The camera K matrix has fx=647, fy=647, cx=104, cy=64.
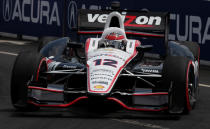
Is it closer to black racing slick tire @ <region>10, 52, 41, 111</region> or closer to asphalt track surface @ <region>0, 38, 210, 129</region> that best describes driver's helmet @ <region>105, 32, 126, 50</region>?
asphalt track surface @ <region>0, 38, 210, 129</region>

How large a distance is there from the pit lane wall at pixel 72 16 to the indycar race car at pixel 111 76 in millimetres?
3756

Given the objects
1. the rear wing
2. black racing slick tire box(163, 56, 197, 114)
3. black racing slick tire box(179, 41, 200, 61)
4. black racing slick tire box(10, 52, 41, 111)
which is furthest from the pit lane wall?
black racing slick tire box(163, 56, 197, 114)

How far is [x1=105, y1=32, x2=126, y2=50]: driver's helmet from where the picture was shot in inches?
442

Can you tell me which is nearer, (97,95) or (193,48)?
(97,95)

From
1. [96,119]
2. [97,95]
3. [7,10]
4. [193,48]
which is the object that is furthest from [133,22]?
[7,10]

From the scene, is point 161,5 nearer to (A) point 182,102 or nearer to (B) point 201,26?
(B) point 201,26

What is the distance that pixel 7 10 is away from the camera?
70.9 feet

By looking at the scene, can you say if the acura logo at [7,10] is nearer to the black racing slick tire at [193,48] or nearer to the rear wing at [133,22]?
the rear wing at [133,22]

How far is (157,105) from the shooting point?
9.58 meters

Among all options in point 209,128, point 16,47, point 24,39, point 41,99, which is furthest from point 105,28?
point 24,39

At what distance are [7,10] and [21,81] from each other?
12248 mm

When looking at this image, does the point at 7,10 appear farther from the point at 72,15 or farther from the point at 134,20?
the point at 134,20

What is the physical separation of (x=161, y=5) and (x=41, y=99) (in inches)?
309

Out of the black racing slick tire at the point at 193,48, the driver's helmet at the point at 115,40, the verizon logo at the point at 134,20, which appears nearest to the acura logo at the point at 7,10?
the verizon logo at the point at 134,20
